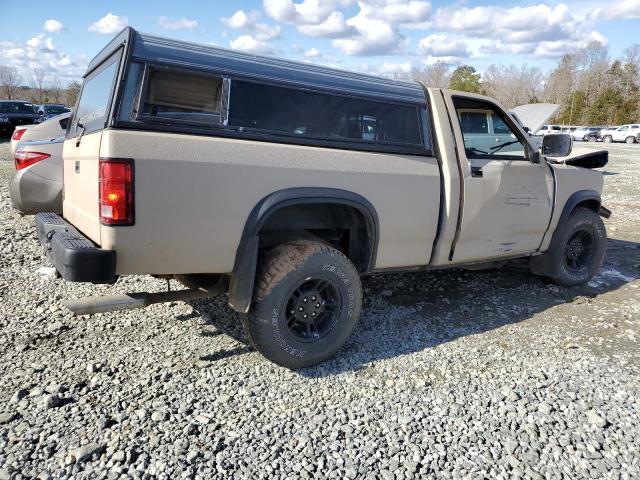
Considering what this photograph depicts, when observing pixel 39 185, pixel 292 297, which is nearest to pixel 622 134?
pixel 39 185

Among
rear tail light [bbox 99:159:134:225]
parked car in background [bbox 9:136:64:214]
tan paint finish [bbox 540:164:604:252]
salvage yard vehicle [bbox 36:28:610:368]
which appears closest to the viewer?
rear tail light [bbox 99:159:134:225]

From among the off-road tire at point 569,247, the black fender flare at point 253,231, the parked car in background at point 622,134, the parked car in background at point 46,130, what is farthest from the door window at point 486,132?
the parked car in background at point 622,134

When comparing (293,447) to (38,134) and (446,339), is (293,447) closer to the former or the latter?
(446,339)

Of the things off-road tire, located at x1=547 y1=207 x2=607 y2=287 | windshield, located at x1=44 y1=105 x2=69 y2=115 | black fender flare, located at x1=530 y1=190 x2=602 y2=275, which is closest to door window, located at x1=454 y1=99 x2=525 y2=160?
black fender flare, located at x1=530 y1=190 x2=602 y2=275

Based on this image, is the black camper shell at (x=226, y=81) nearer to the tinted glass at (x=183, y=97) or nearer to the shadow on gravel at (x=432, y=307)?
the tinted glass at (x=183, y=97)

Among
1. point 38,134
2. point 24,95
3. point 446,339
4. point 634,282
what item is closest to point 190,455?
point 446,339

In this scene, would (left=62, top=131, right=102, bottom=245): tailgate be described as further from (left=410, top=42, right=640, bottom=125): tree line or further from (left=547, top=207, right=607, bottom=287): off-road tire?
(left=410, top=42, right=640, bottom=125): tree line

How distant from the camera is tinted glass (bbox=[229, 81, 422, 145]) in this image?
10.7 ft

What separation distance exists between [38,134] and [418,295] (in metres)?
6.92

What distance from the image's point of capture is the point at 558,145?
4766 mm

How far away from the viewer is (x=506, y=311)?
485 cm

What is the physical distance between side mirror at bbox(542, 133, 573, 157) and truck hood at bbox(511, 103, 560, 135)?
612 centimetres

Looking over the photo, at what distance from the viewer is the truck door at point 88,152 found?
9.97ft

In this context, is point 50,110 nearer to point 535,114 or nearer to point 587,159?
point 535,114
